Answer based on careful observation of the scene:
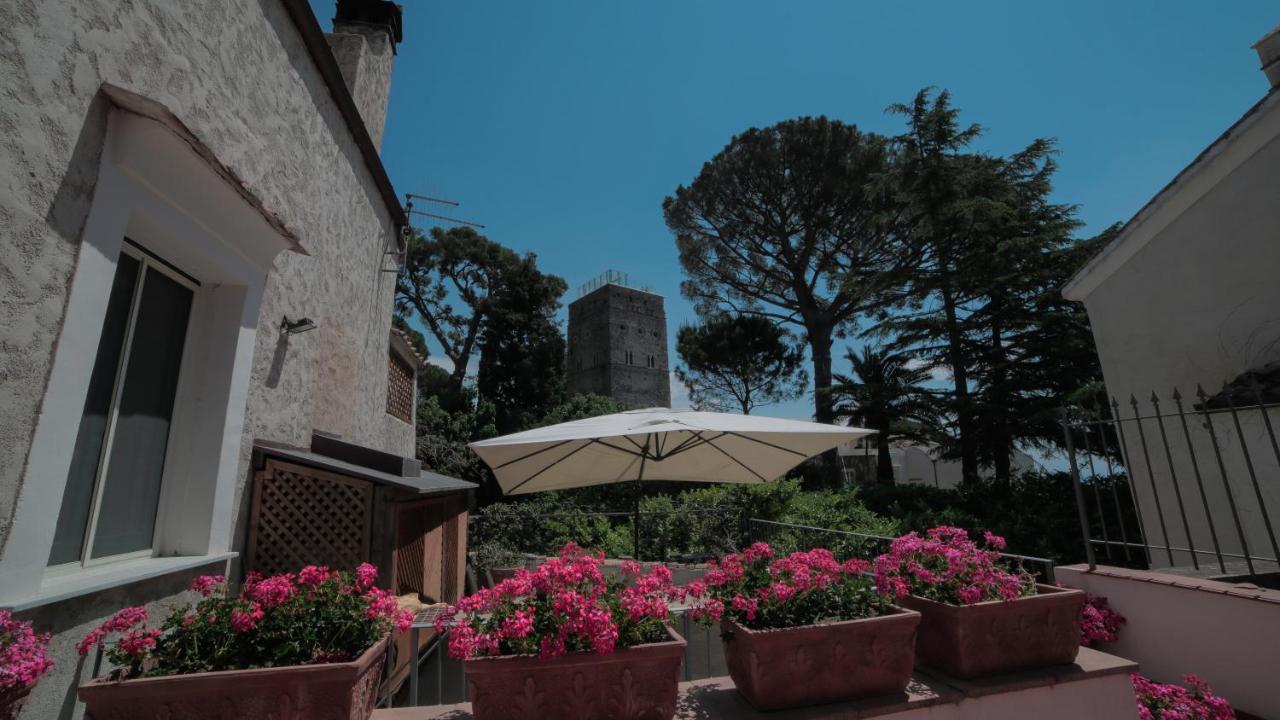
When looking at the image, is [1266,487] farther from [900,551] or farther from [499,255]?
[499,255]

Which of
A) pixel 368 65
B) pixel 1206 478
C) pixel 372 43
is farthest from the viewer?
pixel 372 43

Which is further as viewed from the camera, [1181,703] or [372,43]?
[372,43]

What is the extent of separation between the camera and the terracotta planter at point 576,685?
70.2 inches

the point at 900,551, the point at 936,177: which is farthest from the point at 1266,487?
the point at 936,177

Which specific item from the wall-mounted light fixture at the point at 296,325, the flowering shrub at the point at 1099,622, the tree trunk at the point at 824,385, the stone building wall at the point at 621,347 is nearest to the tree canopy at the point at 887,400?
the tree trunk at the point at 824,385

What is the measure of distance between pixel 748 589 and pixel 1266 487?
18.8ft

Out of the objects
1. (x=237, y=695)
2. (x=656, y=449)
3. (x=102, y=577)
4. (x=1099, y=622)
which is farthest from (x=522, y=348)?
(x=237, y=695)

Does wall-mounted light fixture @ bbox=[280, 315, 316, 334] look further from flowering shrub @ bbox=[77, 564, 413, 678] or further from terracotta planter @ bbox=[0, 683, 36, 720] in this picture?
terracotta planter @ bbox=[0, 683, 36, 720]

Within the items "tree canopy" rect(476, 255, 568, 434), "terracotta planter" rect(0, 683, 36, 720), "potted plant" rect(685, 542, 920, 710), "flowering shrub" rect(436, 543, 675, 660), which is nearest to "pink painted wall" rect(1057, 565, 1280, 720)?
"potted plant" rect(685, 542, 920, 710)

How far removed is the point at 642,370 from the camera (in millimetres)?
43438

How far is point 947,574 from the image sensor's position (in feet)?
8.01

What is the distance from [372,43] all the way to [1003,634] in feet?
32.7

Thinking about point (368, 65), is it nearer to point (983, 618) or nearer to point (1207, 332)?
point (983, 618)

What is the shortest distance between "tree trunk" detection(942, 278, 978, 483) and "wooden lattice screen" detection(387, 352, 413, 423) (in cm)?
1345
